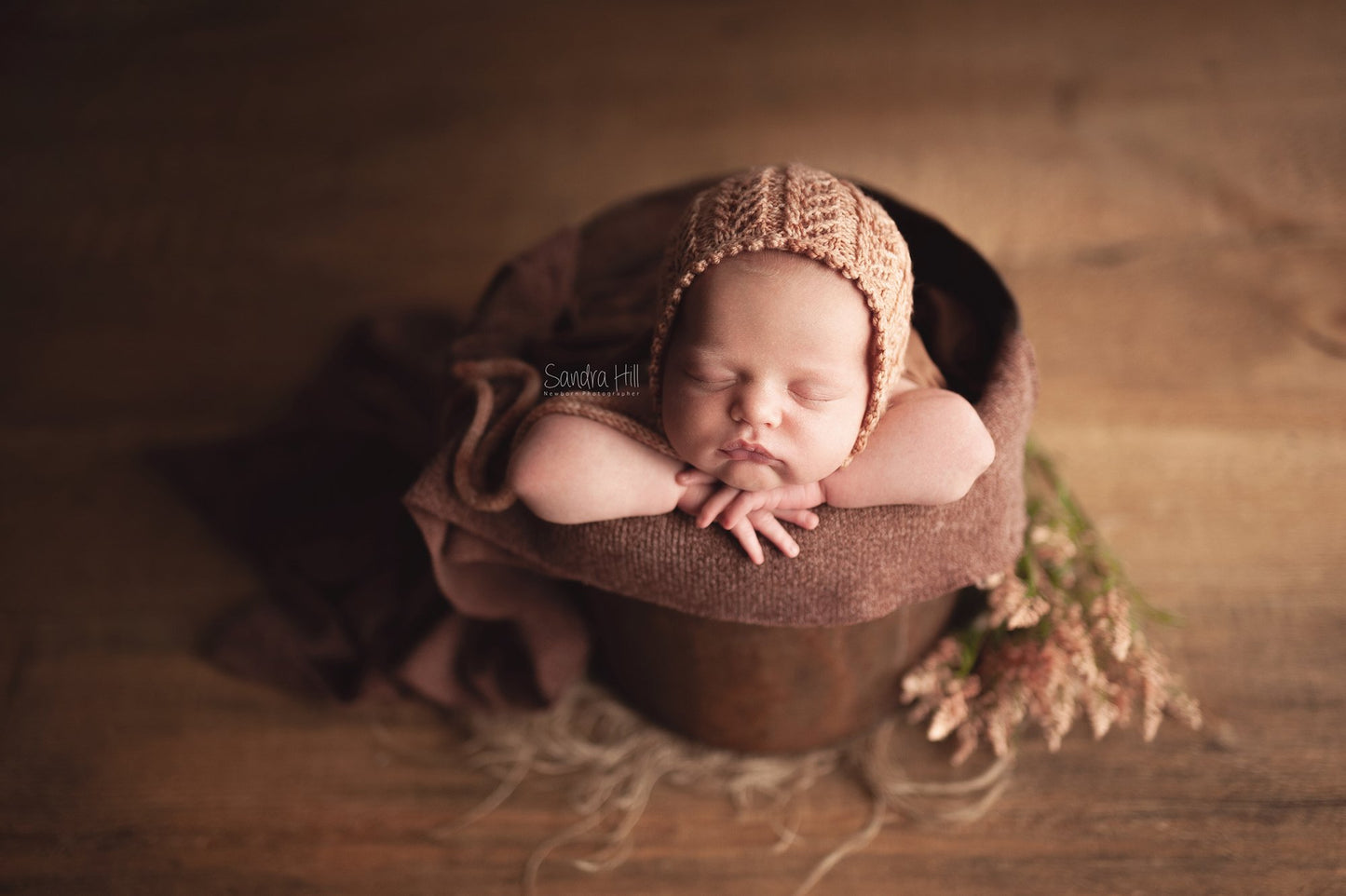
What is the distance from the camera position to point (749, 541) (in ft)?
3.18

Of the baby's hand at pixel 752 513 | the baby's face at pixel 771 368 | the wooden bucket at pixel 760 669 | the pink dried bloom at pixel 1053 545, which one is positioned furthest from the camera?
the pink dried bloom at pixel 1053 545

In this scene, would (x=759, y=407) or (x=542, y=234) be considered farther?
(x=542, y=234)

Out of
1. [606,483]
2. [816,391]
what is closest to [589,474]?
[606,483]

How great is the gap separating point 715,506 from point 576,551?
16 centimetres

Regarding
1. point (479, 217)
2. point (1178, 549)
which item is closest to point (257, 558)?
Result: point (479, 217)

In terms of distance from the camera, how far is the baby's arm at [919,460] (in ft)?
3.13

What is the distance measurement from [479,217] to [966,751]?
4.58ft

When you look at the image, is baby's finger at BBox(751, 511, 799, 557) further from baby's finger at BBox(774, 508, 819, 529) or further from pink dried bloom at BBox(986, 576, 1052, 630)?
pink dried bloom at BBox(986, 576, 1052, 630)

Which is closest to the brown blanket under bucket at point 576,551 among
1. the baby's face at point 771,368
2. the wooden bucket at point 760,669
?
the wooden bucket at point 760,669

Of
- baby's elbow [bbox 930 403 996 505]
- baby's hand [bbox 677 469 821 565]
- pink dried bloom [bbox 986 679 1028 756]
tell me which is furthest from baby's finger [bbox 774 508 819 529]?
pink dried bloom [bbox 986 679 1028 756]

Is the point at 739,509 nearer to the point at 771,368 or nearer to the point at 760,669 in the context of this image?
the point at 771,368

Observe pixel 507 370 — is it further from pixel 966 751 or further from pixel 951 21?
pixel 951 21

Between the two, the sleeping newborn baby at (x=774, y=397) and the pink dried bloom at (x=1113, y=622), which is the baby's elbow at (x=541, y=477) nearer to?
the sleeping newborn baby at (x=774, y=397)

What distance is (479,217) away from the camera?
2.04 metres
